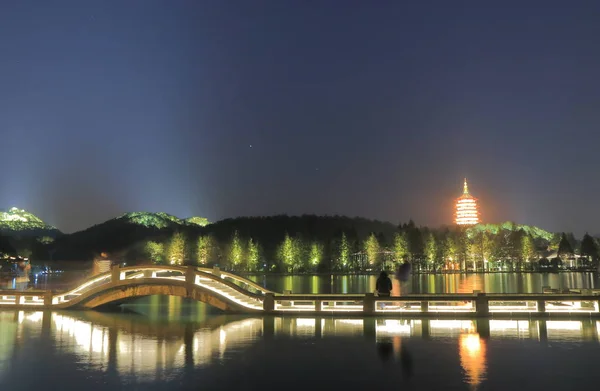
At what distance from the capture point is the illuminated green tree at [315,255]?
119 meters

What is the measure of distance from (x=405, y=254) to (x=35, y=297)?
96361mm

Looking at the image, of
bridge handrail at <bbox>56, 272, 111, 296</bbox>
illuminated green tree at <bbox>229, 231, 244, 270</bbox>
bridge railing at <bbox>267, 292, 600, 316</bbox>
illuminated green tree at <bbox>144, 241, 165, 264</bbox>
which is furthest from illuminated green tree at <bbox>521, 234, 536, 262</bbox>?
bridge handrail at <bbox>56, 272, 111, 296</bbox>

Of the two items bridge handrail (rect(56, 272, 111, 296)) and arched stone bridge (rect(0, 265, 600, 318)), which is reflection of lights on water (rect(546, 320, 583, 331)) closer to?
arched stone bridge (rect(0, 265, 600, 318))

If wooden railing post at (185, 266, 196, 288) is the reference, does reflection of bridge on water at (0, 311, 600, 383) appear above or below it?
below

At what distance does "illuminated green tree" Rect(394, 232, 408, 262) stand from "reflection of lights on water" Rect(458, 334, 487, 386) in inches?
3959

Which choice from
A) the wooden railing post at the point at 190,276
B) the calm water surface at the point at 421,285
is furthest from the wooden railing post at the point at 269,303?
the calm water surface at the point at 421,285

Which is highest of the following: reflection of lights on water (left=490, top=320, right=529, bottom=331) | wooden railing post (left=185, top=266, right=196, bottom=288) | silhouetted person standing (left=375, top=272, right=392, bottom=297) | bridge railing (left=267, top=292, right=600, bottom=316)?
wooden railing post (left=185, top=266, right=196, bottom=288)

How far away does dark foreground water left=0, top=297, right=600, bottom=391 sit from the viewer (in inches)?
396

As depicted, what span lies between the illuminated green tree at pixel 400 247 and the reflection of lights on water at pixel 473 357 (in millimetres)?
100566

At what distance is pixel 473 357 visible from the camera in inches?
481

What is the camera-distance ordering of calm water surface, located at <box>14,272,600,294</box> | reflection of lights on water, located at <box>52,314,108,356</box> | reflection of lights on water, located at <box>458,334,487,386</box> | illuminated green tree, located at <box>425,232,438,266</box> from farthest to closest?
1. illuminated green tree, located at <box>425,232,438,266</box>
2. calm water surface, located at <box>14,272,600,294</box>
3. reflection of lights on water, located at <box>52,314,108,356</box>
4. reflection of lights on water, located at <box>458,334,487,386</box>

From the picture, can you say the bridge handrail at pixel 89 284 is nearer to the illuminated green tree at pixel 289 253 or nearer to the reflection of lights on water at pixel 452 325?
the reflection of lights on water at pixel 452 325

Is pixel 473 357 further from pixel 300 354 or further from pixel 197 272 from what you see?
pixel 197 272

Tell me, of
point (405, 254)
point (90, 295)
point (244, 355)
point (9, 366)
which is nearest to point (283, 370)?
point (244, 355)
